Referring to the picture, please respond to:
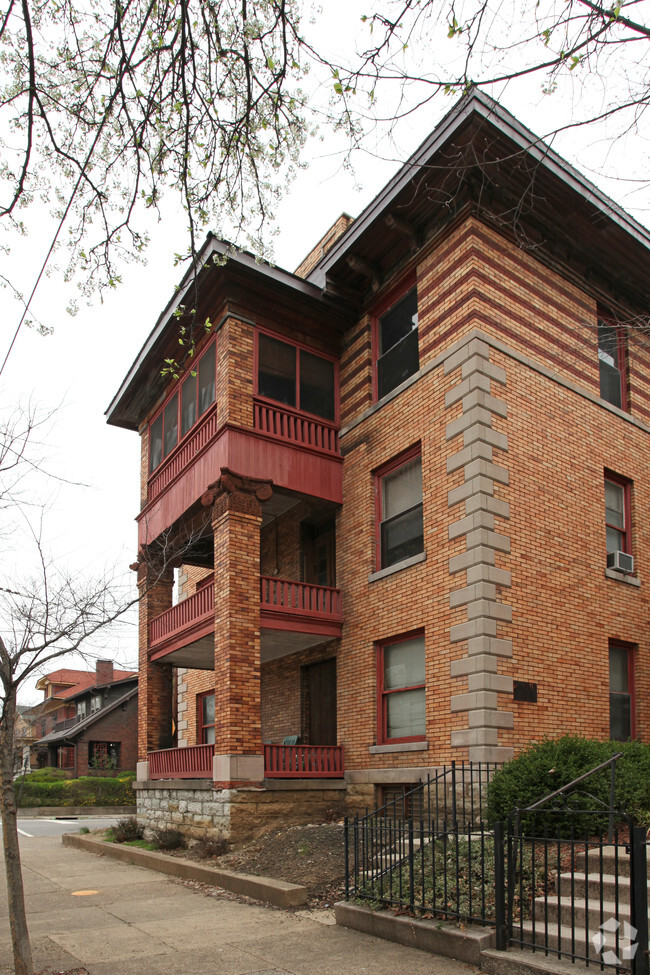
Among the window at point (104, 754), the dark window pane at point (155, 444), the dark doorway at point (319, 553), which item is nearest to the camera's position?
the dark doorway at point (319, 553)

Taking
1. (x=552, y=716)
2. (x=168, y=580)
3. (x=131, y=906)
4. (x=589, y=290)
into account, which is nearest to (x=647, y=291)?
(x=589, y=290)

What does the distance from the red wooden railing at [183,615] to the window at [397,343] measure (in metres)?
5.14

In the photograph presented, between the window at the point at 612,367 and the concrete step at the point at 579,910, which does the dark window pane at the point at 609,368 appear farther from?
the concrete step at the point at 579,910

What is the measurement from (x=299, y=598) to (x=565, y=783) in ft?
21.8

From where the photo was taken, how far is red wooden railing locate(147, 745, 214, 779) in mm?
15117

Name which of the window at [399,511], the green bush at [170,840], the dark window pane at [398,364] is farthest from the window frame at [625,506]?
the green bush at [170,840]

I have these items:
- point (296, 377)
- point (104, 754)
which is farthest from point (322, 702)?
point (104, 754)

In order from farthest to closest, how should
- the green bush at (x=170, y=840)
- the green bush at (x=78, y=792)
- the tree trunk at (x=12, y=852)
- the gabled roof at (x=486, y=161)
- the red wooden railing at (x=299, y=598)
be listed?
the green bush at (x=78, y=792) → the red wooden railing at (x=299, y=598) → the green bush at (x=170, y=840) → the gabled roof at (x=486, y=161) → the tree trunk at (x=12, y=852)

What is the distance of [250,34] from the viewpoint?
6207 millimetres

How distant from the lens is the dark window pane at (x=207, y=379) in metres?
16.9

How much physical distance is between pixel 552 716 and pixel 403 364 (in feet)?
22.2

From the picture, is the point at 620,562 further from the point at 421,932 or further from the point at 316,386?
the point at 421,932

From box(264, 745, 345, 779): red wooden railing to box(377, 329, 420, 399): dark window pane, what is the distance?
6697mm

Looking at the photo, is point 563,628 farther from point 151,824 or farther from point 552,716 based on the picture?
point 151,824
